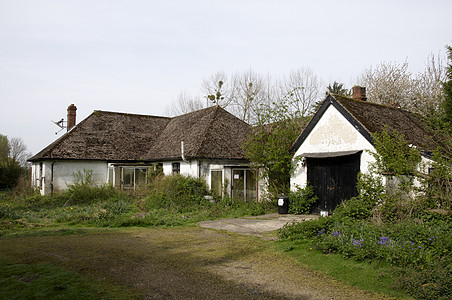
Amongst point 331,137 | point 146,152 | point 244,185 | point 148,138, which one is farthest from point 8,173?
point 331,137

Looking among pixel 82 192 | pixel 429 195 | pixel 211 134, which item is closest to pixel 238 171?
pixel 211 134

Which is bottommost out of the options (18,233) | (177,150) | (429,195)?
(18,233)

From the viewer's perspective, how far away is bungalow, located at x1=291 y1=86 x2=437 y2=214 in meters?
14.2

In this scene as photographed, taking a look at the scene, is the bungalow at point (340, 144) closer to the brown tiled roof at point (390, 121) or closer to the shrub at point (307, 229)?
the brown tiled roof at point (390, 121)

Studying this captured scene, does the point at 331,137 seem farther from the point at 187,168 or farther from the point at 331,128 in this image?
the point at 187,168

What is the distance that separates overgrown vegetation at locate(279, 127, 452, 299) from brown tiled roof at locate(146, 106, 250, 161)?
9.29 meters

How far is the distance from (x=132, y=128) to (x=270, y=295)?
2402 centimetres

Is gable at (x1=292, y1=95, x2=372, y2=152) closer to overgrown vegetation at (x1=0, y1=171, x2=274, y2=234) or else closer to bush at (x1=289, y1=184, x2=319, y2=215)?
bush at (x1=289, y1=184, x2=319, y2=215)

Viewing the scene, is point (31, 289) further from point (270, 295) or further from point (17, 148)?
point (17, 148)

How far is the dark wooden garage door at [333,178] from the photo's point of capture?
14.3 meters

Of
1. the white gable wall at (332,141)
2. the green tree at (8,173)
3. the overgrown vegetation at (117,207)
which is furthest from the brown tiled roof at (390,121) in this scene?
the green tree at (8,173)

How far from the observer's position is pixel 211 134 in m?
21.9

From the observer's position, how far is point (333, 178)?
1511cm

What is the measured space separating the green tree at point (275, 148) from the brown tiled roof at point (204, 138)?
2.63 metres
